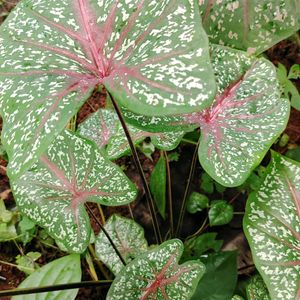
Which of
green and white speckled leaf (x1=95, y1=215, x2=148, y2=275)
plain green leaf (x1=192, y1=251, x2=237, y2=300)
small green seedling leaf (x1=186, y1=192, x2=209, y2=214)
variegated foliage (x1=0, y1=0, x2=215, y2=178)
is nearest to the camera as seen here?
variegated foliage (x1=0, y1=0, x2=215, y2=178)

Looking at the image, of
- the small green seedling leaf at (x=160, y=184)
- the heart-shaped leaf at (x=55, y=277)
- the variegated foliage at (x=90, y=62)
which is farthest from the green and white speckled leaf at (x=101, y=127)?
the variegated foliage at (x=90, y=62)

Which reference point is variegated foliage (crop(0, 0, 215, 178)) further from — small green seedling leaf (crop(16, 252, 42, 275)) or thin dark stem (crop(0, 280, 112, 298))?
small green seedling leaf (crop(16, 252, 42, 275))

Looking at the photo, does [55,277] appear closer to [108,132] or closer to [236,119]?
[108,132]

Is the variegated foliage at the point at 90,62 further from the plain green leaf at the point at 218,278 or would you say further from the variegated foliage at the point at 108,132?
the plain green leaf at the point at 218,278

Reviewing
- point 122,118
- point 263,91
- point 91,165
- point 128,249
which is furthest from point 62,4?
point 128,249

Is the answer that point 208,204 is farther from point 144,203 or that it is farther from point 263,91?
point 263,91

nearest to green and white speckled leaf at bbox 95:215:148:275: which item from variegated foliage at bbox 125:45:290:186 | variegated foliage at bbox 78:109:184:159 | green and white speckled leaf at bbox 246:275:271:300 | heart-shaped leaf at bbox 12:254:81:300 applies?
heart-shaped leaf at bbox 12:254:81:300

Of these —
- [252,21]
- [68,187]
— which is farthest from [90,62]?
[252,21]
